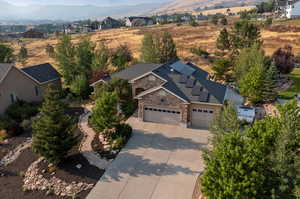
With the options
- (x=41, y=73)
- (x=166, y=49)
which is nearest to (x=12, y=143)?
(x=41, y=73)

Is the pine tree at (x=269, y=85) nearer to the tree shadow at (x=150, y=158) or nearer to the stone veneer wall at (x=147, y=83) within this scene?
the stone veneer wall at (x=147, y=83)

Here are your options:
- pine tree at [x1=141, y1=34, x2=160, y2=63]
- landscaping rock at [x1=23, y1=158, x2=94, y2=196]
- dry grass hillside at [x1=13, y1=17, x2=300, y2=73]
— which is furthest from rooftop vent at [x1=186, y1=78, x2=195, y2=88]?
dry grass hillside at [x1=13, y1=17, x2=300, y2=73]

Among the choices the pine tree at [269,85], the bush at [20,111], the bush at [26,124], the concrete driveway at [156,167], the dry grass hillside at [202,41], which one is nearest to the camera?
the concrete driveway at [156,167]

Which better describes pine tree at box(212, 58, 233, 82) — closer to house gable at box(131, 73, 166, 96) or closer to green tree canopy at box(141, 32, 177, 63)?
green tree canopy at box(141, 32, 177, 63)

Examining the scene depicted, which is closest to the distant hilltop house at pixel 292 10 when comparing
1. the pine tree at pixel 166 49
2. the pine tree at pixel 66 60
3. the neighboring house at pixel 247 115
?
the pine tree at pixel 166 49

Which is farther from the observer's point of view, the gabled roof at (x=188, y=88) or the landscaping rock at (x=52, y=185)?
the gabled roof at (x=188, y=88)

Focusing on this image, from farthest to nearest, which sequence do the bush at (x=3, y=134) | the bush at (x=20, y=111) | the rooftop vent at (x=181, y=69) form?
the rooftop vent at (x=181, y=69), the bush at (x=20, y=111), the bush at (x=3, y=134)

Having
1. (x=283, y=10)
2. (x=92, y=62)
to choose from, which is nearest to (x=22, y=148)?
(x=92, y=62)
